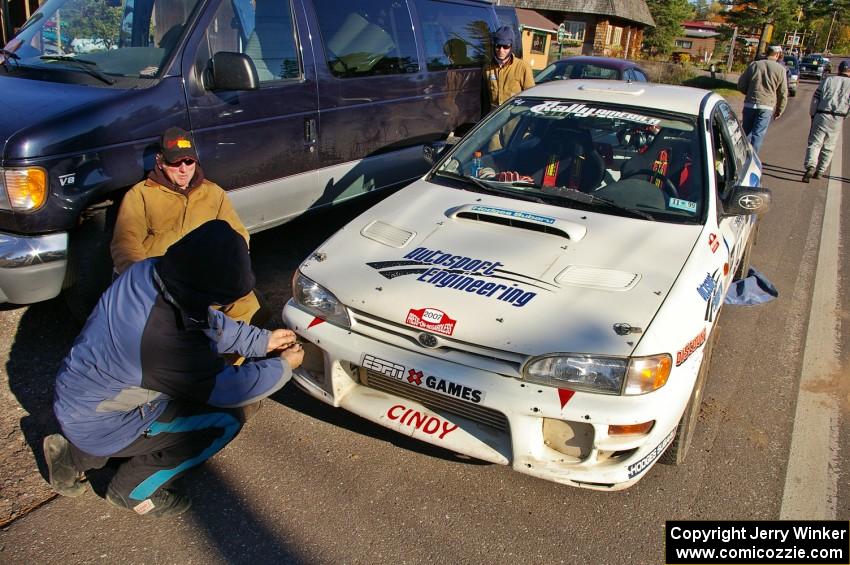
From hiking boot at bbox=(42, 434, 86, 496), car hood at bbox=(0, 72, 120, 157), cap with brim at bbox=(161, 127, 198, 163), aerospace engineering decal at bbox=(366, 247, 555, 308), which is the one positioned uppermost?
car hood at bbox=(0, 72, 120, 157)

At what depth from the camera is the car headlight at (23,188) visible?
3.06 metres

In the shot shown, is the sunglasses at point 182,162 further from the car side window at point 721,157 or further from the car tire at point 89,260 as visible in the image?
the car side window at point 721,157

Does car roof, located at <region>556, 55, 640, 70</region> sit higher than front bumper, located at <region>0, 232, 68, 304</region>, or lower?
higher

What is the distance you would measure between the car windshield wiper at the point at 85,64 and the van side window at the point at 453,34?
290cm

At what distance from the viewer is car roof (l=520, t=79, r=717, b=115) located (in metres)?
3.79

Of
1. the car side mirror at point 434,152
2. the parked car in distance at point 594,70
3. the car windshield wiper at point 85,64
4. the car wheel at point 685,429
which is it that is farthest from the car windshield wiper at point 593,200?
the parked car in distance at point 594,70

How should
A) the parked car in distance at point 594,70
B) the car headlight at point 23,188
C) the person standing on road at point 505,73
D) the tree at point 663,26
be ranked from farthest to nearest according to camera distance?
1. the tree at point 663,26
2. the parked car in distance at point 594,70
3. the person standing on road at point 505,73
4. the car headlight at point 23,188

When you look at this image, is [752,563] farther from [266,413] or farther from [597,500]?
[266,413]

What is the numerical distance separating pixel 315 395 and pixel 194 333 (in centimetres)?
80

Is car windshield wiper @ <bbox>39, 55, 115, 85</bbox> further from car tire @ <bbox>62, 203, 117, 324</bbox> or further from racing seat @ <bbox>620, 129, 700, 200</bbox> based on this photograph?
racing seat @ <bbox>620, 129, 700, 200</bbox>

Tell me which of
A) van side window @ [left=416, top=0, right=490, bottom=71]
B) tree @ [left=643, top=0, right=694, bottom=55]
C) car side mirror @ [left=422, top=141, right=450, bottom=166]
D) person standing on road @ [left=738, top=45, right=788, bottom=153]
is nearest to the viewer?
car side mirror @ [left=422, top=141, right=450, bottom=166]

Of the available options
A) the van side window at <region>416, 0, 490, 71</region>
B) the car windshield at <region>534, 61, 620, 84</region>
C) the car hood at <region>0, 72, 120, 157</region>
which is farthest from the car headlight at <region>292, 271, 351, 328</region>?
the car windshield at <region>534, 61, 620, 84</region>

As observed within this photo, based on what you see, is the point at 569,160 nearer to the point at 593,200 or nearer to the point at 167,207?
the point at 593,200

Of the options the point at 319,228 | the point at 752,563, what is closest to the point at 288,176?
the point at 319,228
